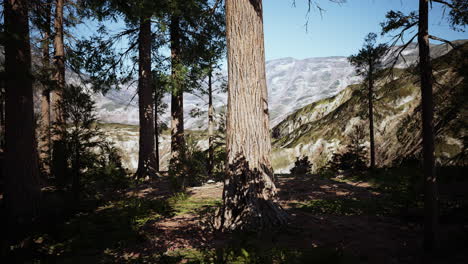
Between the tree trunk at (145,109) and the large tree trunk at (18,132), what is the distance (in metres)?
5.30

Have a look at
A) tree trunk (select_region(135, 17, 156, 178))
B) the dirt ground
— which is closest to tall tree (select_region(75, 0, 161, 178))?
tree trunk (select_region(135, 17, 156, 178))

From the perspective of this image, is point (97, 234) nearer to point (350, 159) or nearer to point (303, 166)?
point (350, 159)

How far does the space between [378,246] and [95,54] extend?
42.5ft

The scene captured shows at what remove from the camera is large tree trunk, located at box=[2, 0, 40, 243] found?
591 cm

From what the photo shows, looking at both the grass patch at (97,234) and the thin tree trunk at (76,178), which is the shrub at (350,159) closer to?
the grass patch at (97,234)

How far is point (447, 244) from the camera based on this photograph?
405 centimetres

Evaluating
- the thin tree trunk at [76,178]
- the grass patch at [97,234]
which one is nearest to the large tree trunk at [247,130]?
the grass patch at [97,234]

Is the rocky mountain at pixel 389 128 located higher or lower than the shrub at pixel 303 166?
higher

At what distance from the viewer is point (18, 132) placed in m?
6.02

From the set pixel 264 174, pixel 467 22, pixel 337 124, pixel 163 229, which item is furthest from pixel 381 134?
pixel 163 229

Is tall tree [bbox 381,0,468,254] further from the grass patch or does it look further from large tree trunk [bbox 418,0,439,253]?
the grass patch

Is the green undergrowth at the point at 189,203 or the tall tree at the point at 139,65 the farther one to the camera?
the tall tree at the point at 139,65

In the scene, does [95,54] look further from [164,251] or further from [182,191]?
[164,251]

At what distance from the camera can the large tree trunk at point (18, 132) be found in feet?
19.4
